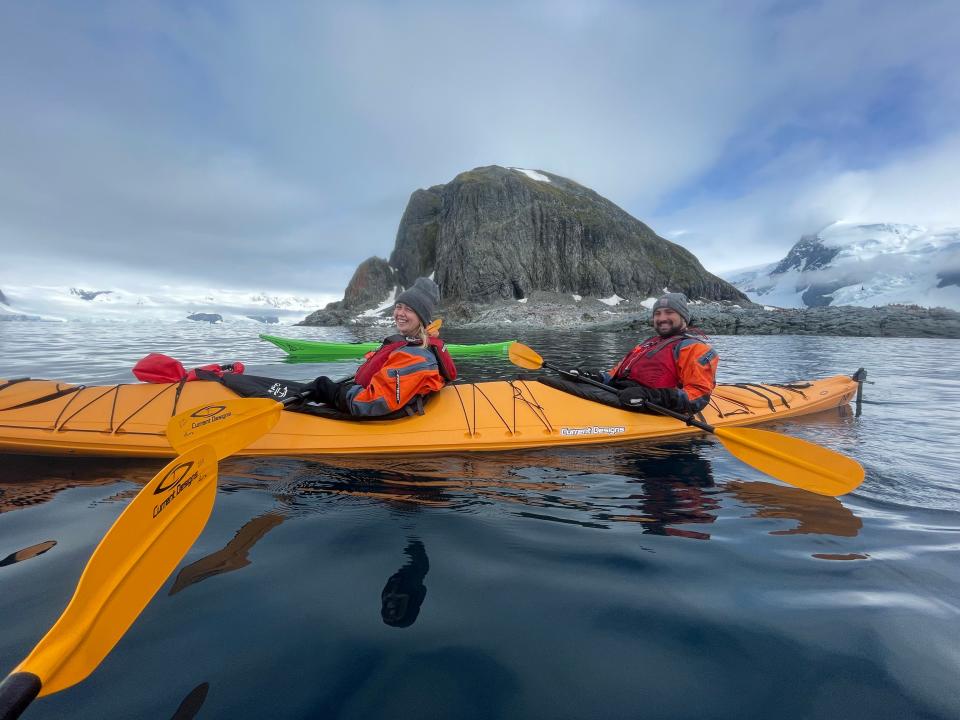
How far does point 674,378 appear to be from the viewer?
548cm

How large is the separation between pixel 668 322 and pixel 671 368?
0.63 m

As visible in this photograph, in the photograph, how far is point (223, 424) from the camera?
3.66 metres

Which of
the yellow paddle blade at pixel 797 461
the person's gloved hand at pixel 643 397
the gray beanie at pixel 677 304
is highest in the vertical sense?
the gray beanie at pixel 677 304

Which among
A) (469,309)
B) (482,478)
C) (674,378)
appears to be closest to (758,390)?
(674,378)

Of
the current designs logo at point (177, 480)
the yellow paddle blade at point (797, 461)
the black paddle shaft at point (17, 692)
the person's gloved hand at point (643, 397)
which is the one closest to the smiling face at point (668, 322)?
the person's gloved hand at point (643, 397)

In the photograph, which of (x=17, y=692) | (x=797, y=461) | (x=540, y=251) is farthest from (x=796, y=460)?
(x=540, y=251)

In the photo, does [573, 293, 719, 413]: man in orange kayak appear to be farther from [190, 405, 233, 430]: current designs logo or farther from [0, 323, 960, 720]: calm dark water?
[190, 405, 233, 430]: current designs logo

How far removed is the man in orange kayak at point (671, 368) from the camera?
509 centimetres

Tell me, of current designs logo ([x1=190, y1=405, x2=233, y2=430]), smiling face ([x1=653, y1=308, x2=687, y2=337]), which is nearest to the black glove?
smiling face ([x1=653, y1=308, x2=687, y2=337])

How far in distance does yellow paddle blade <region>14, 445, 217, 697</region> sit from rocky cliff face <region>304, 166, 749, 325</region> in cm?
6090

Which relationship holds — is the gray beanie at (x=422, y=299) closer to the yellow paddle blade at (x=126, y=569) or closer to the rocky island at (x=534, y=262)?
the yellow paddle blade at (x=126, y=569)

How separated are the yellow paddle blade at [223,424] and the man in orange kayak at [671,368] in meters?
4.08

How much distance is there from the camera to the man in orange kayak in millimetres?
5086

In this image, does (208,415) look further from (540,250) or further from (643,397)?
(540,250)
